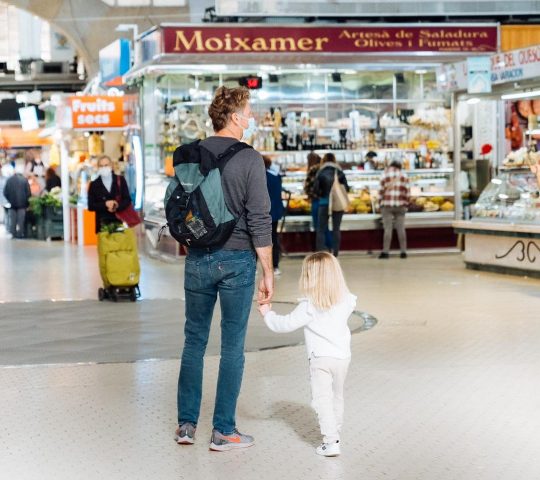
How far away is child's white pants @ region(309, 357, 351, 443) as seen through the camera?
6316mm

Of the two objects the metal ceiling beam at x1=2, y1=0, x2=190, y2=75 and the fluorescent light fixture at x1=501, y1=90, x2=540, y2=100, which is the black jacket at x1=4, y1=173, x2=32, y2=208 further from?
the fluorescent light fixture at x1=501, y1=90, x2=540, y2=100

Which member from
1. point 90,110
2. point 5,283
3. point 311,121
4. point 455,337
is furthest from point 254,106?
point 455,337

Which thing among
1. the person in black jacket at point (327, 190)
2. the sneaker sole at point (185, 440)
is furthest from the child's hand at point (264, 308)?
the person in black jacket at point (327, 190)

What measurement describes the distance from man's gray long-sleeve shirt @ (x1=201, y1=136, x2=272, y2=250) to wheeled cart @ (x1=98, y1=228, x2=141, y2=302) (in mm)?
7410

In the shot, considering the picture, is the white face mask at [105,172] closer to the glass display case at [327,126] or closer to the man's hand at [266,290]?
the glass display case at [327,126]

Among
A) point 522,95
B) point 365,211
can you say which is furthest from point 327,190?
point 522,95

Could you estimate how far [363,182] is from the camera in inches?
787

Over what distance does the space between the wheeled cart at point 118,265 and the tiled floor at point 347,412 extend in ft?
10.6

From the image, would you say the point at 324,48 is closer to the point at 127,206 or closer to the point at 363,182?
the point at 363,182

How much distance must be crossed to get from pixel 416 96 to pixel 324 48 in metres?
2.58

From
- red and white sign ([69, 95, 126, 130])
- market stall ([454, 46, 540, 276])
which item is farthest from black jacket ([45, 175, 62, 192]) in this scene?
market stall ([454, 46, 540, 276])

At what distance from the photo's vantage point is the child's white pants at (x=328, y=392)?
6316mm

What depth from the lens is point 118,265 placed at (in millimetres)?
13734

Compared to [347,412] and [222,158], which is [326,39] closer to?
[347,412]
